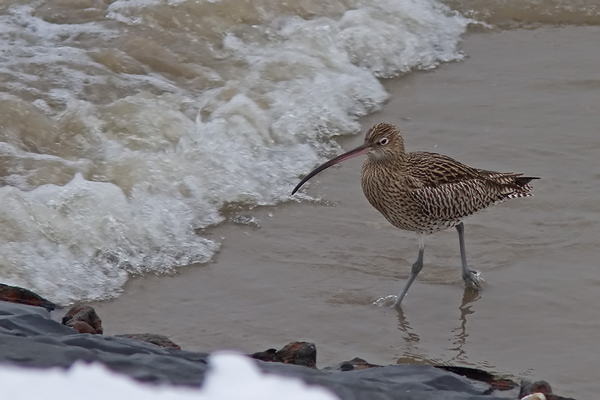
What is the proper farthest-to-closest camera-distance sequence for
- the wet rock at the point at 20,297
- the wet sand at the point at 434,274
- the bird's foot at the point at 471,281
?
the bird's foot at the point at 471,281 → the wet sand at the point at 434,274 → the wet rock at the point at 20,297

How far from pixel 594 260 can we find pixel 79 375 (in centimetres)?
316

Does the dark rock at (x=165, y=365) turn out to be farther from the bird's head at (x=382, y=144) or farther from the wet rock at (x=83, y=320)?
the bird's head at (x=382, y=144)

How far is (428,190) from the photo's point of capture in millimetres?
5164

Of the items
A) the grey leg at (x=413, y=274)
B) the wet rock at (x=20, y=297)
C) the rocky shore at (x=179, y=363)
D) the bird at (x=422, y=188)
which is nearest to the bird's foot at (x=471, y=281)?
the bird at (x=422, y=188)

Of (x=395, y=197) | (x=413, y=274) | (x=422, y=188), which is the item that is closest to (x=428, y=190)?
(x=422, y=188)

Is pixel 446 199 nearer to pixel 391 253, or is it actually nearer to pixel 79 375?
pixel 391 253

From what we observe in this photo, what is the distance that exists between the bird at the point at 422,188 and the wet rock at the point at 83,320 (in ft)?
5.89

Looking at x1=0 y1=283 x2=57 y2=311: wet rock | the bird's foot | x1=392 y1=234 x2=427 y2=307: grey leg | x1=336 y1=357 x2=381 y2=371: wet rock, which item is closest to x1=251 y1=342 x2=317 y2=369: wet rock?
x1=336 y1=357 x2=381 y2=371: wet rock

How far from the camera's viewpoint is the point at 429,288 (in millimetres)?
5227

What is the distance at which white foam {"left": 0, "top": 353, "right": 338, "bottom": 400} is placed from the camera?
303 centimetres

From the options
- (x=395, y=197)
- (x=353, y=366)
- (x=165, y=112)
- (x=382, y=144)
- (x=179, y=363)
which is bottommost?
(x=353, y=366)

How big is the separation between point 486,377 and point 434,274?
1.49m

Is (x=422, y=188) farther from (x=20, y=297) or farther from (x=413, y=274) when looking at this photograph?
(x=20, y=297)

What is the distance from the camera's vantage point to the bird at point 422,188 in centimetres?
514
